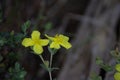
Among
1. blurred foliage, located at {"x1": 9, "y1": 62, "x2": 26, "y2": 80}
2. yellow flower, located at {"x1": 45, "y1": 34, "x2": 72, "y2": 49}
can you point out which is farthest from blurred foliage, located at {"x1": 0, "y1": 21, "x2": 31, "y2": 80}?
yellow flower, located at {"x1": 45, "y1": 34, "x2": 72, "y2": 49}

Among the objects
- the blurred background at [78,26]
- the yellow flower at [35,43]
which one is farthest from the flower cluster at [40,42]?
the blurred background at [78,26]

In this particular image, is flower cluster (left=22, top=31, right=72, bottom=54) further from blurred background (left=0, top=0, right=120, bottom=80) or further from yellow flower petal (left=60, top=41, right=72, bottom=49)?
blurred background (left=0, top=0, right=120, bottom=80)

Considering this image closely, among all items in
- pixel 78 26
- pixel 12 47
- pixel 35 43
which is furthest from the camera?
pixel 78 26

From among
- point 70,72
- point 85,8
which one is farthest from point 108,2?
point 70,72

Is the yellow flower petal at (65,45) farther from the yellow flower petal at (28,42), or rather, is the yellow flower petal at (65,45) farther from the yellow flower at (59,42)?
the yellow flower petal at (28,42)

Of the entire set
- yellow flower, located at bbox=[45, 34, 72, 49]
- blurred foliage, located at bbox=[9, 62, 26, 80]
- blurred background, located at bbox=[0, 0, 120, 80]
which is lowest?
blurred background, located at bbox=[0, 0, 120, 80]

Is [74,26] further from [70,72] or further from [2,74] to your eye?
[2,74]

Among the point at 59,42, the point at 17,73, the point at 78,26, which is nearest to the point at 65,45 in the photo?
the point at 59,42

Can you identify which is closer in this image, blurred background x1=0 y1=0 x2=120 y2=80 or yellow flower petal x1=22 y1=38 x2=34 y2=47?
yellow flower petal x1=22 y1=38 x2=34 y2=47

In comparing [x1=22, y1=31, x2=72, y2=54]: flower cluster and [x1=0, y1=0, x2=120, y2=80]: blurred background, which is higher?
[x1=22, y1=31, x2=72, y2=54]: flower cluster

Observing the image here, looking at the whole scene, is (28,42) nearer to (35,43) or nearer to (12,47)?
(35,43)

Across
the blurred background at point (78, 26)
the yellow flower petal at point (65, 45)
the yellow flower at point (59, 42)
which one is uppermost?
the yellow flower at point (59, 42)
